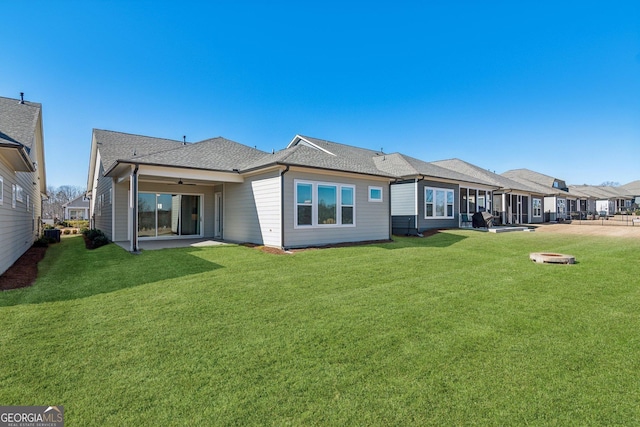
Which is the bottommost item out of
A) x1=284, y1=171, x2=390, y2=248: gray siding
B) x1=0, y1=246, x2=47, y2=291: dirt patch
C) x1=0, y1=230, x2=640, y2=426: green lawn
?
x1=0, y1=230, x2=640, y2=426: green lawn

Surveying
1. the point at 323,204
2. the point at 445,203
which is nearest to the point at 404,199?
the point at 445,203

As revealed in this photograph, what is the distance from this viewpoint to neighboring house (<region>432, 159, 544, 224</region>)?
901 inches

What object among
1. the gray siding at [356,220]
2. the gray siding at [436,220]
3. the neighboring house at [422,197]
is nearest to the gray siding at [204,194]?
the gray siding at [356,220]

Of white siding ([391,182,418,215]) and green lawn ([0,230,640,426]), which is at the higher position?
white siding ([391,182,418,215])

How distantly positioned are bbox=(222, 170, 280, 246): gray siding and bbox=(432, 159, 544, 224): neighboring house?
1477cm

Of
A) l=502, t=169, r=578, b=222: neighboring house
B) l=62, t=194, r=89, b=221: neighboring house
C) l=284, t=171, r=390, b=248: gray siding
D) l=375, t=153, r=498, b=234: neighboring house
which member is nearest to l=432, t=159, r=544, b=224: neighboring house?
l=502, t=169, r=578, b=222: neighboring house

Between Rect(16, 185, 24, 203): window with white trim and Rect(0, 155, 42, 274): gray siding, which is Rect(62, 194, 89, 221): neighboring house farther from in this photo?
Rect(0, 155, 42, 274): gray siding

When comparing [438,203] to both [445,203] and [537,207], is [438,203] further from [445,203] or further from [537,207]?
[537,207]

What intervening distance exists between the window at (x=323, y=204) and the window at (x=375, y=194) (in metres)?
1.08

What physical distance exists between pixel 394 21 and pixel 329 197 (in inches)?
348

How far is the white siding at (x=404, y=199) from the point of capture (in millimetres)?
16422

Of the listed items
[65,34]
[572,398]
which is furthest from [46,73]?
[572,398]

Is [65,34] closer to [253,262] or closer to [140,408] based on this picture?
[253,262]

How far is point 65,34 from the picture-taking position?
1162cm
